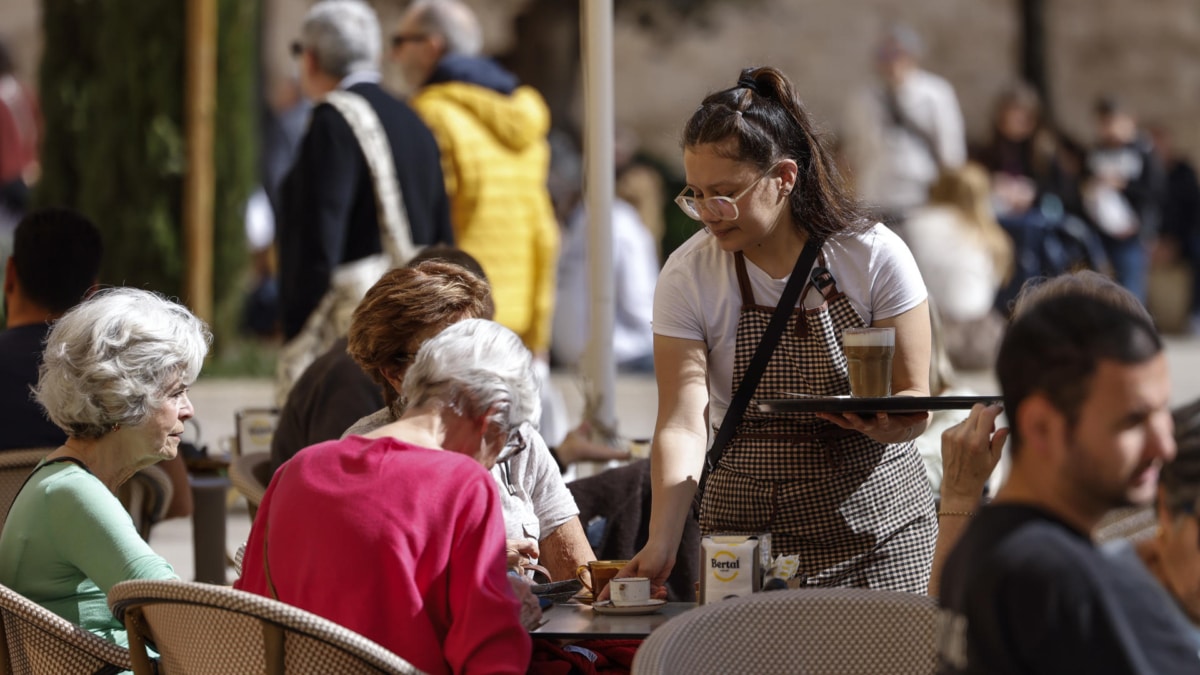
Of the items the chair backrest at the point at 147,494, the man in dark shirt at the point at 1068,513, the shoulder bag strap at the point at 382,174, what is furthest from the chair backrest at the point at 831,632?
the shoulder bag strap at the point at 382,174

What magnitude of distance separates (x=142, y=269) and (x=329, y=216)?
20.6 ft

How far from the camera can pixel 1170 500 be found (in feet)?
7.98

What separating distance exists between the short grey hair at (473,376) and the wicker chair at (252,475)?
1.25m

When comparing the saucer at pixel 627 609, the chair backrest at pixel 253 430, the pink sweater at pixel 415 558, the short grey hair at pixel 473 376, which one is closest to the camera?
the pink sweater at pixel 415 558

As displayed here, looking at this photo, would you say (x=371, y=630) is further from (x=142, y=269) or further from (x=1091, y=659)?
(x=142, y=269)

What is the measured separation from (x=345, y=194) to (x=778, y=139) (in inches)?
113

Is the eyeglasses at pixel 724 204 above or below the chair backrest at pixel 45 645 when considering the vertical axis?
above

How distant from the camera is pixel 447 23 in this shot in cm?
703

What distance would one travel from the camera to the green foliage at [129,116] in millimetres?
11633

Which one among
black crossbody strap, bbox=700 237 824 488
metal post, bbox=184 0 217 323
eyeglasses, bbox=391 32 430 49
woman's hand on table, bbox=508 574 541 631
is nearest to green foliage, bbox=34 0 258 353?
metal post, bbox=184 0 217 323

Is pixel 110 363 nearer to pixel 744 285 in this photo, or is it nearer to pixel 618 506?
pixel 744 285

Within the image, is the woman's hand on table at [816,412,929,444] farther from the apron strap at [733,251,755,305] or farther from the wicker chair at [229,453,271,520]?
the wicker chair at [229,453,271,520]

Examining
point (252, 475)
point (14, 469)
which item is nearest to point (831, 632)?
point (14, 469)

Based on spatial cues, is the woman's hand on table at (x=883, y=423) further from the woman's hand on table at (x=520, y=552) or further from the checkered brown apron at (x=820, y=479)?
the woman's hand on table at (x=520, y=552)
